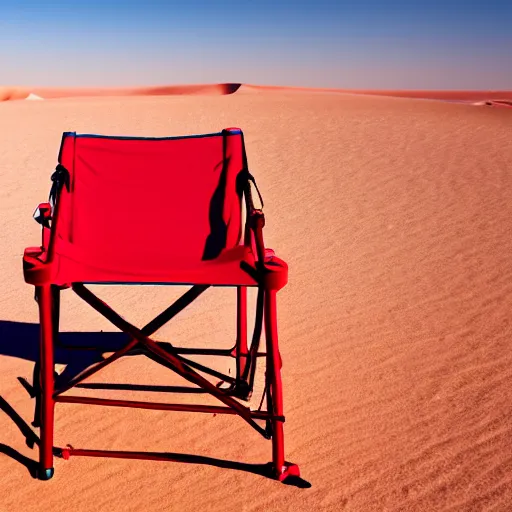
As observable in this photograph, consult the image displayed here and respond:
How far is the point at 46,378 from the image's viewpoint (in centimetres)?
304

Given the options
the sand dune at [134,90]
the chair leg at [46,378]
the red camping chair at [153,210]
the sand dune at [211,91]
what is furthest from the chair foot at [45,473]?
the sand dune at [211,91]

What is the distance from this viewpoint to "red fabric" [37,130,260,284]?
11.6 feet

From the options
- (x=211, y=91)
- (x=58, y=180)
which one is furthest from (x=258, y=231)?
(x=211, y=91)

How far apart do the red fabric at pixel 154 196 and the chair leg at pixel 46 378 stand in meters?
0.50

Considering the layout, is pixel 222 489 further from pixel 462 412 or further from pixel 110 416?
pixel 462 412

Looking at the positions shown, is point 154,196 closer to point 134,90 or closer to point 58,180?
point 58,180

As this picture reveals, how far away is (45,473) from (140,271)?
99 cm

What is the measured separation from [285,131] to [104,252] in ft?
36.5

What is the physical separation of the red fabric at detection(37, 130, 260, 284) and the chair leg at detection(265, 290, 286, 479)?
0.51 meters

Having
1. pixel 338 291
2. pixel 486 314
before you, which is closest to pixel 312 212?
pixel 338 291

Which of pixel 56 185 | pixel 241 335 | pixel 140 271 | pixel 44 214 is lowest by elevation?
pixel 241 335

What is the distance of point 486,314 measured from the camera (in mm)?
5258

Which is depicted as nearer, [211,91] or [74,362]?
[74,362]

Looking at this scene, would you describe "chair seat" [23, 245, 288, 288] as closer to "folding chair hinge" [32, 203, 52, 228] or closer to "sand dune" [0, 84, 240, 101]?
"folding chair hinge" [32, 203, 52, 228]
